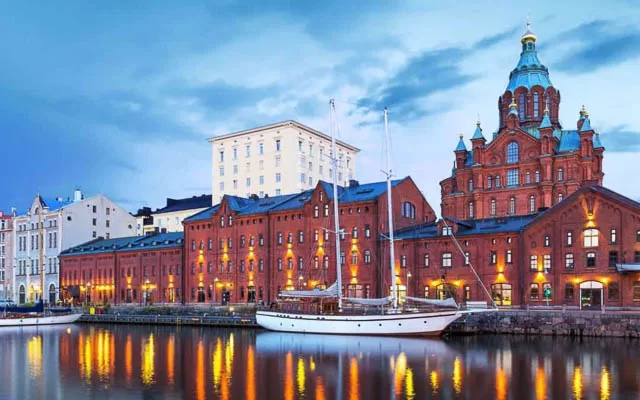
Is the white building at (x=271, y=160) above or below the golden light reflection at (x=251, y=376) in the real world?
above

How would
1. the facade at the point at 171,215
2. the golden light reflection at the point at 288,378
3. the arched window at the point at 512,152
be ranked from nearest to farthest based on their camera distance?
1. the golden light reflection at the point at 288,378
2. the arched window at the point at 512,152
3. the facade at the point at 171,215

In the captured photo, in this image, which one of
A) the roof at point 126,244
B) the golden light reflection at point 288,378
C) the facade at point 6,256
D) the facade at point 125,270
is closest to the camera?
the golden light reflection at point 288,378

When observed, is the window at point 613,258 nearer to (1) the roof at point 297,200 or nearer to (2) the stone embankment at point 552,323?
(2) the stone embankment at point 552,323

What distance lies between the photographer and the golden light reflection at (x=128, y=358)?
39.8 m

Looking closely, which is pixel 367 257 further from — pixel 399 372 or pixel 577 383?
pixel 577 383

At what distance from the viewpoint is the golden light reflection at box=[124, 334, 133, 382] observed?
39.8 metres

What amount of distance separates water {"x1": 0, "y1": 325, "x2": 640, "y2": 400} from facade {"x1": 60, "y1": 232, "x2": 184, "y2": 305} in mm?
35571

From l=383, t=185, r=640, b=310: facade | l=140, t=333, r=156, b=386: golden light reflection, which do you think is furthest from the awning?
l=140, t=333, r=156, b=386: golden light reflection

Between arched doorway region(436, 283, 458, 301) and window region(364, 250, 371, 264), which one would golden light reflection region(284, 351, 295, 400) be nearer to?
arched doorway region(436, 283, 458, 301)

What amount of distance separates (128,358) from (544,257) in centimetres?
3980

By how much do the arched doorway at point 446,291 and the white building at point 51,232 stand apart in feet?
234

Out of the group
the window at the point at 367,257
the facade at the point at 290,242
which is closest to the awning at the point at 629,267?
the facade at the point at 290,242

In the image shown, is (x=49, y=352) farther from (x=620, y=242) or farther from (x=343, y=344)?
(x=620, y=242)

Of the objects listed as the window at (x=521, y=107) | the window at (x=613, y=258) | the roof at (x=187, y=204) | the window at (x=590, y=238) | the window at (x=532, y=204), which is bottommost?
the window at (x=613, y=258)
